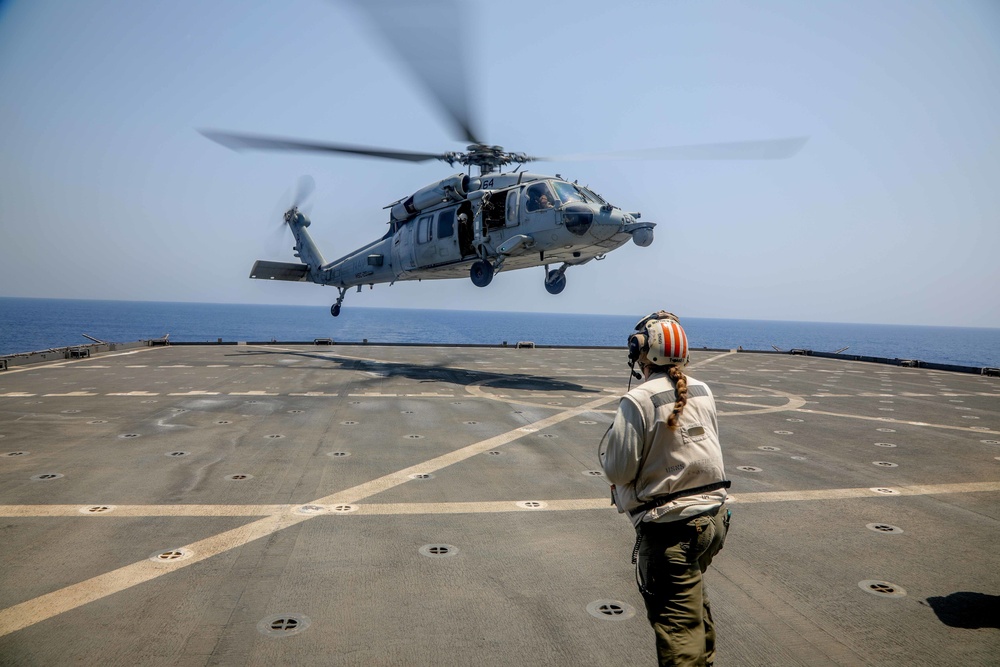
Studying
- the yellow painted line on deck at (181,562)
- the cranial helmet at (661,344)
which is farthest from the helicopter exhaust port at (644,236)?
the cranial helmet at (661,344)

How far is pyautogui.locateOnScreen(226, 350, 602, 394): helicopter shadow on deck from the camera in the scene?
59.7 ft

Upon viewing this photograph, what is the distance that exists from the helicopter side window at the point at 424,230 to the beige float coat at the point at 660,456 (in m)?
19.1

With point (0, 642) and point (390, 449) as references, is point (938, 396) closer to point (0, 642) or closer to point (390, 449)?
point (390, 449)

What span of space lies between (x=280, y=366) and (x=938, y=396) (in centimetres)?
2310

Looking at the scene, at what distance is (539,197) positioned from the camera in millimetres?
18719

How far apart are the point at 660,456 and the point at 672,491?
21 cm

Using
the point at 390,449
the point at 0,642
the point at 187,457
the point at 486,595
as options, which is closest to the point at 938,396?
the point at 390,449

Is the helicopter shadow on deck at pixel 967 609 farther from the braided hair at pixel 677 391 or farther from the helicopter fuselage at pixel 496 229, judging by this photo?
the helicopter fuselage at pixel 496 229

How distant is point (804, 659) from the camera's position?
4.04 metres

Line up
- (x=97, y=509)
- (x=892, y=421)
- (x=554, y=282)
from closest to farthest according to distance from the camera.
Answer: (x=97, y=509) < (x=892, y=421) < (x=554, y=282)

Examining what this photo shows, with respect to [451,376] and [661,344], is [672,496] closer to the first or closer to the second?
[661,344]

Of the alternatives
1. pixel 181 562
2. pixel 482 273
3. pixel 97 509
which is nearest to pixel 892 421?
pixel 482 273

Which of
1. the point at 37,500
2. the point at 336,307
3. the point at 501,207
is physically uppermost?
the point at 501,207

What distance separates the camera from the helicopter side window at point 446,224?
2098cm
